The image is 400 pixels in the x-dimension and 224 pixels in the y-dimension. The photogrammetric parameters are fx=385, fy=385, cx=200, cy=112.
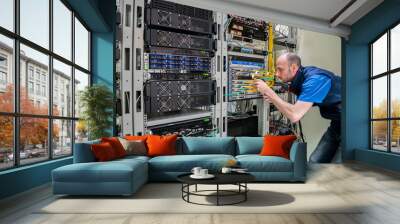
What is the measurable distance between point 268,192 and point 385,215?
4.48 feet

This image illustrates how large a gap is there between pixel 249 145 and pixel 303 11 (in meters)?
2.94

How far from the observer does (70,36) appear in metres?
6.29

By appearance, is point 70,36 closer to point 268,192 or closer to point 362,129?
point 268,192

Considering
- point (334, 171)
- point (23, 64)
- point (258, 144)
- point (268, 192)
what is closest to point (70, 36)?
point (23, 64)

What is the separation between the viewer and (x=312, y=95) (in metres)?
7.71

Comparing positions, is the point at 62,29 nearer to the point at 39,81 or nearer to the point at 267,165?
the point at 39,81

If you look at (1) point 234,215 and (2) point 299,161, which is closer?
(1) point 234,215

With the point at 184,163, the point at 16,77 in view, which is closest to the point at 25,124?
the point at 16,77

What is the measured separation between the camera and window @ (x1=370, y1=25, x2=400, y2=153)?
21.7 feet

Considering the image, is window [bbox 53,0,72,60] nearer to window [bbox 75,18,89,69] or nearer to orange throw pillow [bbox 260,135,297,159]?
window [bbox 75,18,89,69]

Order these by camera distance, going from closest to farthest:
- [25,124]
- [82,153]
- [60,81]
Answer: [25,124], [82,153], [60,81]

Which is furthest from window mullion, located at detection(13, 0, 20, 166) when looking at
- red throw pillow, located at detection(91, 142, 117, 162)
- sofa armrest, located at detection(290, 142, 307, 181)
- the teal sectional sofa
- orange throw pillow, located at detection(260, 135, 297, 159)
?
sofa armrest, located at detection(290, 142, 307, 181)

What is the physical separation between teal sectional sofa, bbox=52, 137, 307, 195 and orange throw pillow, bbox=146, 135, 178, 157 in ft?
0.51

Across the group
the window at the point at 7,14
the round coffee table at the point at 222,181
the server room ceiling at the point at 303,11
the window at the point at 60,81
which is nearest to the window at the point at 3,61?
the window at the point at 7,14
